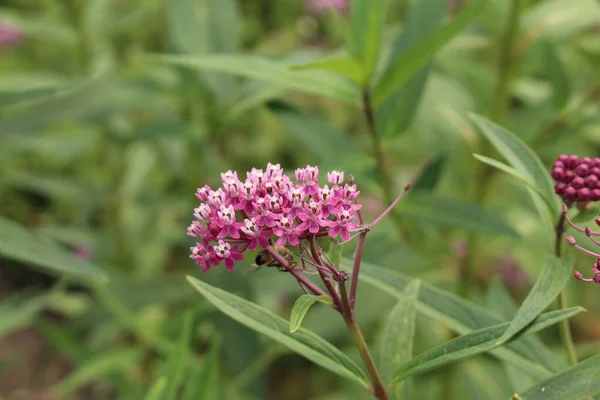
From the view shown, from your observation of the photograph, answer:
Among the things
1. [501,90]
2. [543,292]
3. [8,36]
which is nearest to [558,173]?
[543,292]

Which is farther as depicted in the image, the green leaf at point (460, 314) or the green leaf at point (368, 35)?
the green leaf at point (368, 35)

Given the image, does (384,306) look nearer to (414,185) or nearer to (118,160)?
(414,185)

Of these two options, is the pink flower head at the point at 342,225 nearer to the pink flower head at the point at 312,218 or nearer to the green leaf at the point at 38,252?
the pink flower head at the point at 312,218

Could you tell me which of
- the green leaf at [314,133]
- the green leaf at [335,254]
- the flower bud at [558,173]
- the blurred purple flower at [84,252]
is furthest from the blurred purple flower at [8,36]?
the flower bud at [558,173]

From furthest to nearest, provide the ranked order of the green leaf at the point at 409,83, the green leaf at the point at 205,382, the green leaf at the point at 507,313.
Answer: the green leaf at the point at 409,83, the green leaf at the point at 205,382, the green leaf at the point at 507,313

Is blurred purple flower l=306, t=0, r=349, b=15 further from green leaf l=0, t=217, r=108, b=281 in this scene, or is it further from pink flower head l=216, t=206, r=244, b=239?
pink flower head l=216, t=206, r=244, b=239

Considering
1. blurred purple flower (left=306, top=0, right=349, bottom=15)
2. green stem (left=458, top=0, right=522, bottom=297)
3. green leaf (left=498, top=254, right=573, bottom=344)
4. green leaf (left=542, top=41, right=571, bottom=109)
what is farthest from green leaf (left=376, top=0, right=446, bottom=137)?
blurred purple flower (left=306, top=0, right=349, bottom=15)
